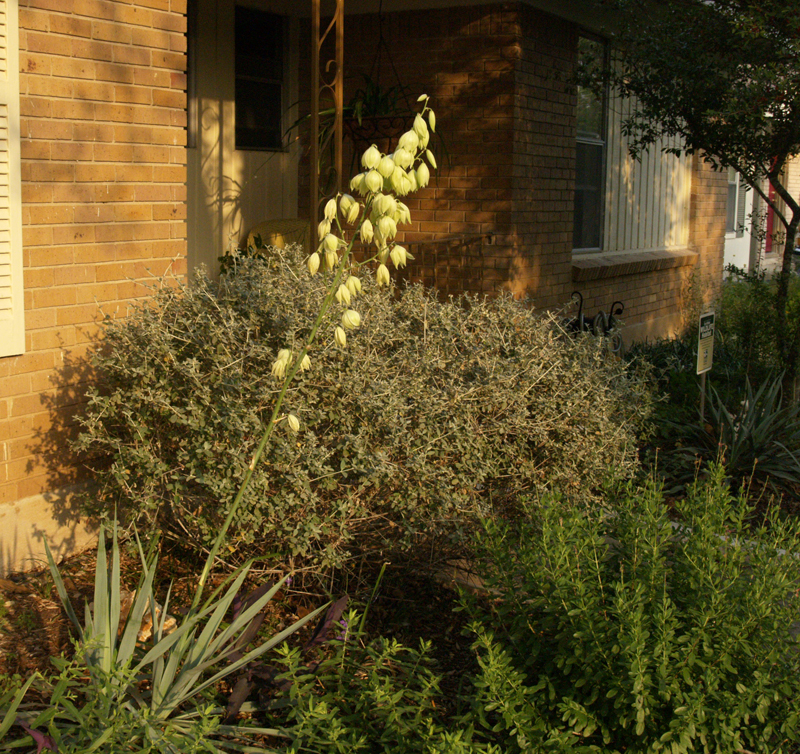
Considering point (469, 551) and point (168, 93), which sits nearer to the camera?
point (469, 551)

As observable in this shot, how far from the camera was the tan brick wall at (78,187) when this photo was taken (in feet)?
14.1

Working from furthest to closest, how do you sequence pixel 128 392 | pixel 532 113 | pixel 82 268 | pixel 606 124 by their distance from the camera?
pixel 606 124 < pixel 532 113 < pixel 82 268 < pixel 128 392

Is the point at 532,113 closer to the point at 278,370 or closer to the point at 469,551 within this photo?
the point at 469,551

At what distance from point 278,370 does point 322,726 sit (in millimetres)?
1116

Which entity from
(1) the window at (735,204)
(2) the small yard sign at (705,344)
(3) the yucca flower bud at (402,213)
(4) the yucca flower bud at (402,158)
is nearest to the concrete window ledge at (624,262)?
(2) the small yard sign at (705,344)

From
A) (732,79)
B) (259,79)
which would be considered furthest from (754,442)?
(259,79)

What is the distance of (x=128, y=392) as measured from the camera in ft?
12.6

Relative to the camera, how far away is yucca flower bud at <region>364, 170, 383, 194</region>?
2.44 meters

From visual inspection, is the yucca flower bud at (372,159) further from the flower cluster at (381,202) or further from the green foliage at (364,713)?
the green foliage at (364,713)

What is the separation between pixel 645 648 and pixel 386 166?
58.3 inches

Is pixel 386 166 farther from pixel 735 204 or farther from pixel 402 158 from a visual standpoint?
pixel 735 204

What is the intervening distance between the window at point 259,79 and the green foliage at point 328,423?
3.86 m

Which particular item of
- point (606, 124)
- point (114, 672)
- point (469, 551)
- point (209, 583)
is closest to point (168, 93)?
point (209, 583)

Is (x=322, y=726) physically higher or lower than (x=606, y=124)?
lower
